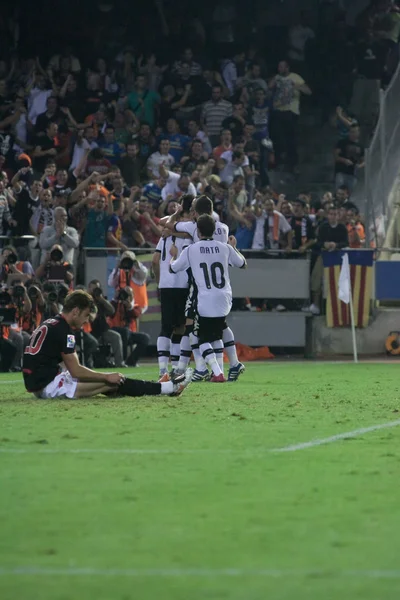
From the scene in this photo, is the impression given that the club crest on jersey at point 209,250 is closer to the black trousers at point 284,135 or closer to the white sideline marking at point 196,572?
the white sideline marking at point 196,572

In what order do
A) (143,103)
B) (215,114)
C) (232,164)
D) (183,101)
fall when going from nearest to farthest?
(232,164), (143,103), (215,114), (183,101)

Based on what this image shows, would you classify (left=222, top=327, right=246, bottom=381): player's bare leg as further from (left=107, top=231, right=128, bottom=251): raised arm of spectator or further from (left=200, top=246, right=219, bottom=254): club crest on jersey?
(left=107, top=231, right=128, bottom=251): raised arm of spectator

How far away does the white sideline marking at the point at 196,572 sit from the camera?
202 inches

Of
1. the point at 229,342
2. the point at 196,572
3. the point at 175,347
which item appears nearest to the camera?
the point at 196,572

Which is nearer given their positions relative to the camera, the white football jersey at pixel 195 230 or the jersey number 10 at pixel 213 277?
the jersey number 10 at pixel 213 277

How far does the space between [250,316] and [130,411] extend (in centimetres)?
1346

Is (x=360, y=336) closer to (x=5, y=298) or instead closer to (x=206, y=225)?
(x=5, y=298)

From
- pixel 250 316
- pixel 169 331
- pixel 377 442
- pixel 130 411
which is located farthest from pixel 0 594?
pixel 250 316

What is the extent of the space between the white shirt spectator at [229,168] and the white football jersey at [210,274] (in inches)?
426

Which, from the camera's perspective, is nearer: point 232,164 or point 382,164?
point 232,164

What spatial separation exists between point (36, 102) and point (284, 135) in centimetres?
563

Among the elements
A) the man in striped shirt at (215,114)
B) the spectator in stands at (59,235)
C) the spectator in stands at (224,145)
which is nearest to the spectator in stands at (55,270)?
the spectator in stands at (59,235)

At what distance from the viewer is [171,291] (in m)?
17.0

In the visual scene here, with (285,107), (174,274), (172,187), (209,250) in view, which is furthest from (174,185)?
(209,250)
